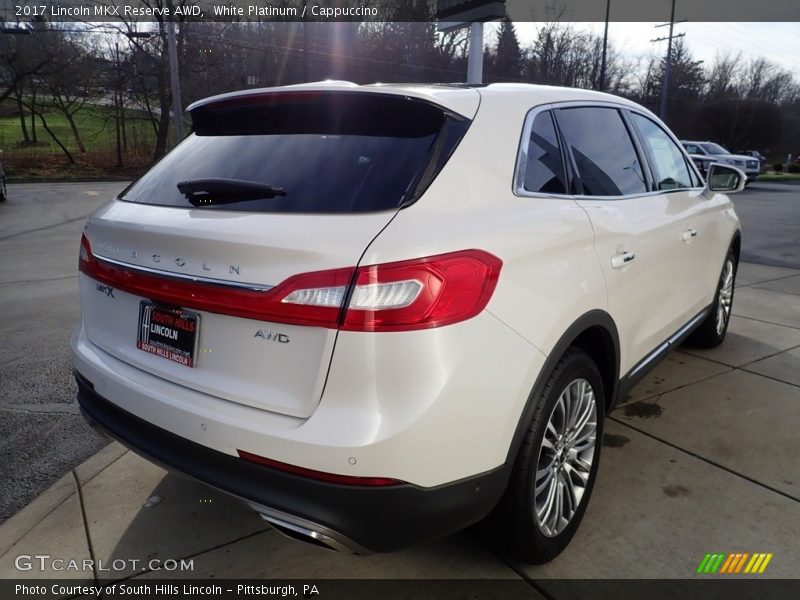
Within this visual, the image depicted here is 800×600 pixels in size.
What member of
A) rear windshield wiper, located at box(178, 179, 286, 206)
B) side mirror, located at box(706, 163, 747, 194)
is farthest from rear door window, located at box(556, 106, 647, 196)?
side mirror, located at box(706, 163, 747, 194)

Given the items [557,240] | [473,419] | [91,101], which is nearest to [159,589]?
[473,419]

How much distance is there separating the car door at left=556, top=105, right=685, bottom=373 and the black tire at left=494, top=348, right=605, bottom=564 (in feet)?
1.33

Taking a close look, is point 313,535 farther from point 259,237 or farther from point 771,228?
point 771,228

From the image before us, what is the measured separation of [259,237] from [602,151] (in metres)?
1.86

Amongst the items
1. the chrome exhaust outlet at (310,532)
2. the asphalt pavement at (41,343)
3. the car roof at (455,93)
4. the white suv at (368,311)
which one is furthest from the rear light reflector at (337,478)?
the asphalt pavement at (41,343)

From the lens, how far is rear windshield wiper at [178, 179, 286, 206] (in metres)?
2.04

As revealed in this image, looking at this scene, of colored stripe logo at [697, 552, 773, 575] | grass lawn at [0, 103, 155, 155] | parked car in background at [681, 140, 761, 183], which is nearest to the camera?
colored stripe logo at [697, 552, 773, 575]

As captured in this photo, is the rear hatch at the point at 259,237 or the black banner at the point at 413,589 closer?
the rear hatch at the point at 259,237

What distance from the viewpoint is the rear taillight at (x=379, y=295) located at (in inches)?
66.8

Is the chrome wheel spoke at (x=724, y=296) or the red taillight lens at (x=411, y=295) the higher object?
the red taillight lens at (x=411, y=295)

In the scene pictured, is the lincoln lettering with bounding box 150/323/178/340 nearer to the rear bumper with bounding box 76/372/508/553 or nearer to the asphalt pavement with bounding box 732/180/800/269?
the rear bumper with bounding box 76/372/508/553

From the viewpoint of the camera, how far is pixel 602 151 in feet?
9.68

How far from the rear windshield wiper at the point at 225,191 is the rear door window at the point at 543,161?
0.92 m

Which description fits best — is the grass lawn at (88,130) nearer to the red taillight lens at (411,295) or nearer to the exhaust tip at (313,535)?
the exhaust tip at (313,535)
